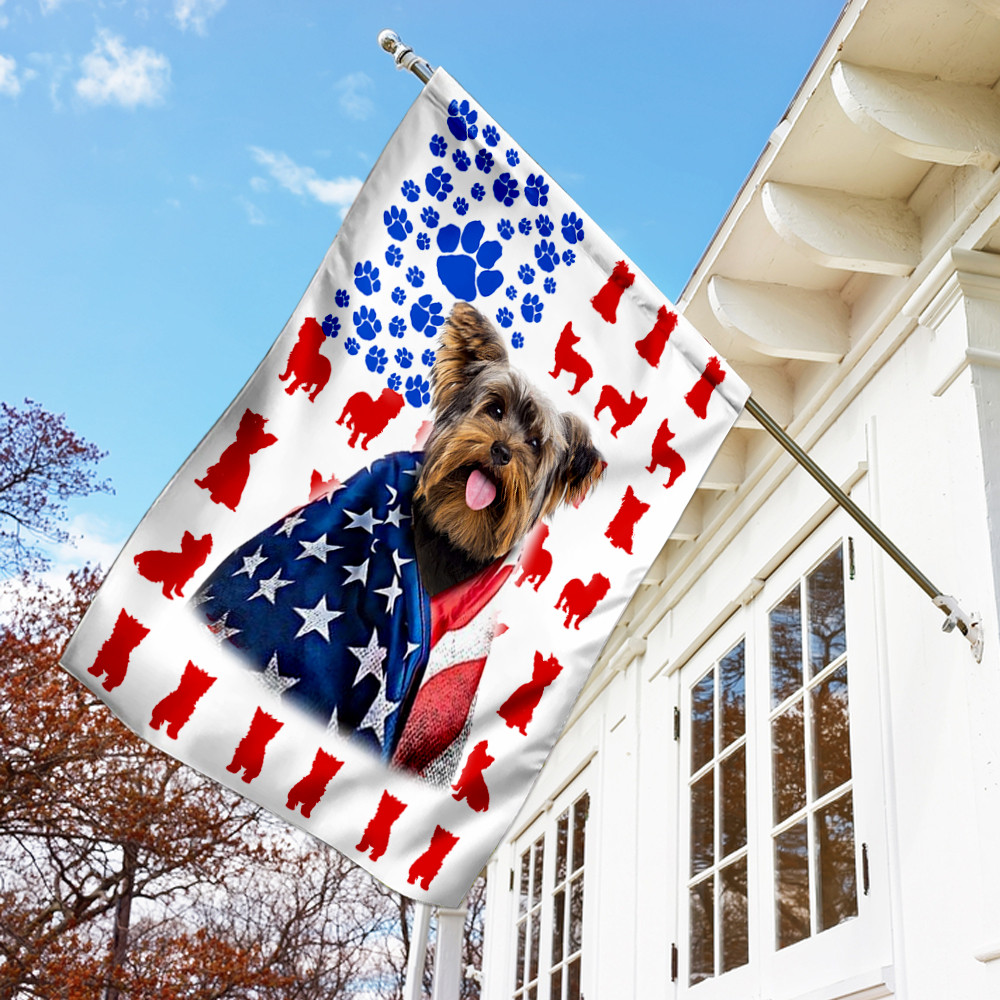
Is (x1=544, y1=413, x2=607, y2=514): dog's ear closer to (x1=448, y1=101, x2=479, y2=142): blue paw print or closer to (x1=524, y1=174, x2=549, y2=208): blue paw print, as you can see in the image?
(x1=524, y1=174, x2=549, y2=208): blue paw print

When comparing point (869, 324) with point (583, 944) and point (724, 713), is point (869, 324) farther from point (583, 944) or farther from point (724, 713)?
point (583, 944)

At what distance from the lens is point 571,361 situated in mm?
2635

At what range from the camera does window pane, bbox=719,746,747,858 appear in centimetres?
379

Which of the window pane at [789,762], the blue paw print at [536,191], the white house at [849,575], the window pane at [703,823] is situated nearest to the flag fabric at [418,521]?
the blue paw print at [536,191]

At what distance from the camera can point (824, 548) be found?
3.49 m

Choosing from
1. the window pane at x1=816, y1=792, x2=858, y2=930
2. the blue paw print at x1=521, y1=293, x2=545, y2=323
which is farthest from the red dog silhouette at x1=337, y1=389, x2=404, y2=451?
the window pane at x1=816, y1=792, x2=858, y2=930

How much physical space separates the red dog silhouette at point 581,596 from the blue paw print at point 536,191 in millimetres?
892

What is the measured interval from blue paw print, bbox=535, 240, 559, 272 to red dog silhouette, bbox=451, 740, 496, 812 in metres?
1.12

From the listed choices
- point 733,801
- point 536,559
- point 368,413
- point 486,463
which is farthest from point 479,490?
point 733,801

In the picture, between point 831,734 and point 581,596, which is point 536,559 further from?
point 831,734

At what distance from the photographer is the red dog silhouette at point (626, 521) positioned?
252 centimetres

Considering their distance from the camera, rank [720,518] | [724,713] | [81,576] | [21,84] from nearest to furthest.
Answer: [724,713] < [720,518] < [81,576] < [21,84]

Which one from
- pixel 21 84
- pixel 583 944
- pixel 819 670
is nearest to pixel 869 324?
pixel 819 670

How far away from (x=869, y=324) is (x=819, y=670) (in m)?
1.03
